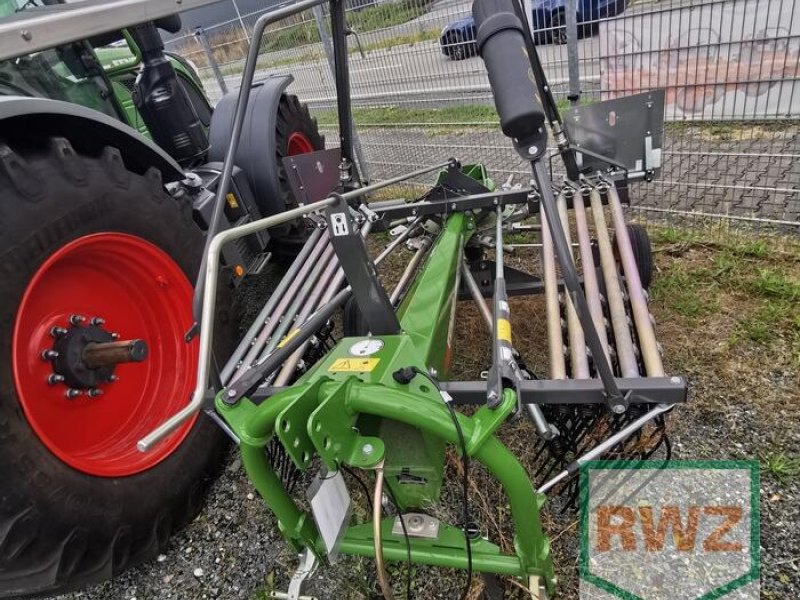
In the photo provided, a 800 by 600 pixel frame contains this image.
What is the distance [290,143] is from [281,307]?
4.53ft

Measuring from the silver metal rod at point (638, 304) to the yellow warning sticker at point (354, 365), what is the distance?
27.0 inches

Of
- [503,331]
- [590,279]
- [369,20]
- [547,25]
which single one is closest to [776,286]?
[590,279]

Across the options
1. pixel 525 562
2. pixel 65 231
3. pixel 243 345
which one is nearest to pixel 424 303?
pixel 243 345

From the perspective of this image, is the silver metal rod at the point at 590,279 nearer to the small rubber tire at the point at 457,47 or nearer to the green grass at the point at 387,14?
the small rubber tire at the point at 457,47

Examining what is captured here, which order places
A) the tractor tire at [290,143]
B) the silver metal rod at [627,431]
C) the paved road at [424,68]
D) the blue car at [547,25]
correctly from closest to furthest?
the silver metal rod at [627,431] < the tractor tire at [290,143] < the blue car at [547,25] < the paved road at [424,68]

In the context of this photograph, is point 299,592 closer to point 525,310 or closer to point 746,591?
point 746,591

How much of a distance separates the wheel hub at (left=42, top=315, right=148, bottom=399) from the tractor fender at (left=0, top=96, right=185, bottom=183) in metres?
0.54

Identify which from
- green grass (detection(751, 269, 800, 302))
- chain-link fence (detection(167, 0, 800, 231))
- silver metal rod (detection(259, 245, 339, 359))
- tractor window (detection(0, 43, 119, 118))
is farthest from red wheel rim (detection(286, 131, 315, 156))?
green grass (detection(751, 269, 800, 302))

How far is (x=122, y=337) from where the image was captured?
1.79 metres

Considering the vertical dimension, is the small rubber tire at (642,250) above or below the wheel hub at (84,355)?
below

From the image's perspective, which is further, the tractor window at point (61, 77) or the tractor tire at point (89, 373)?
the tractor window at point (61, 77)

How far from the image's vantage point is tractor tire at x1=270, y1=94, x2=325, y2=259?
8.97 ft

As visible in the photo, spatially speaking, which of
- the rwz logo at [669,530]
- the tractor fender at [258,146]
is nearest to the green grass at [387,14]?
the tractor fender at [258,146]

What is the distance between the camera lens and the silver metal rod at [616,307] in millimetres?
1364
